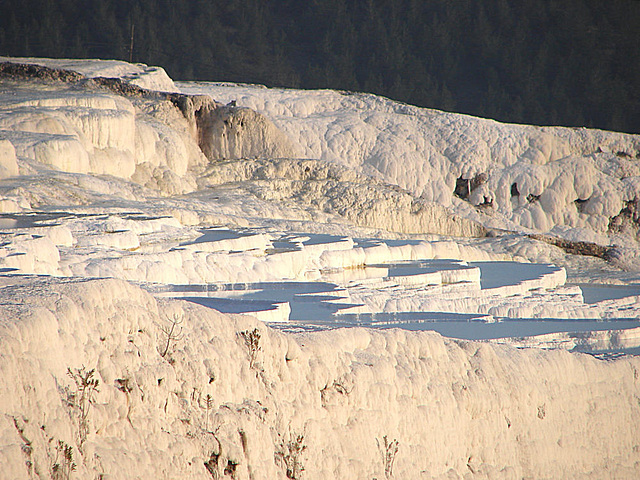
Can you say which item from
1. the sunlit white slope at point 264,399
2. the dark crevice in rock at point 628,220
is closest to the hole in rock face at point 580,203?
the dark crevice in rock at point 628,220

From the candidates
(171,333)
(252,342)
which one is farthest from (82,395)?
(252,342)

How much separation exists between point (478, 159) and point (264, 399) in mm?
19519

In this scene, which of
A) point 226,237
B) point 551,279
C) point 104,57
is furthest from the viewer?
point 104,57

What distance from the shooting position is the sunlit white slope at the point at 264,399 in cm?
378

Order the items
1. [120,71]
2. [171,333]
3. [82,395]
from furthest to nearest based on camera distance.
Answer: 1. [120,71]
2. [171,333]
3. [82,395]

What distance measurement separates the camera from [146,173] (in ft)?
51.7

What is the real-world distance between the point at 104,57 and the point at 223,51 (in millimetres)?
6882

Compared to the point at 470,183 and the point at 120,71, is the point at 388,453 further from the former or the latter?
the point at 470,183

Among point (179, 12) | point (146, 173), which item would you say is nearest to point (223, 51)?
A: point (179, 12)

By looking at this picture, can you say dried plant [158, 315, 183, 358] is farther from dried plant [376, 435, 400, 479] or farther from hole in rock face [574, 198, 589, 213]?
hole in rock face [574, 198, 589, 213]

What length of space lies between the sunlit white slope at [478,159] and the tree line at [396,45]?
2162 centimetres

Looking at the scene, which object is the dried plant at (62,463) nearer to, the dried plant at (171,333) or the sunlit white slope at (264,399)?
the sunlit white slope at (264,399)

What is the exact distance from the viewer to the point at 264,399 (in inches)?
181

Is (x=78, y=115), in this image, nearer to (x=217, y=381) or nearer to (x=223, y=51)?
(x=217, y=381)
